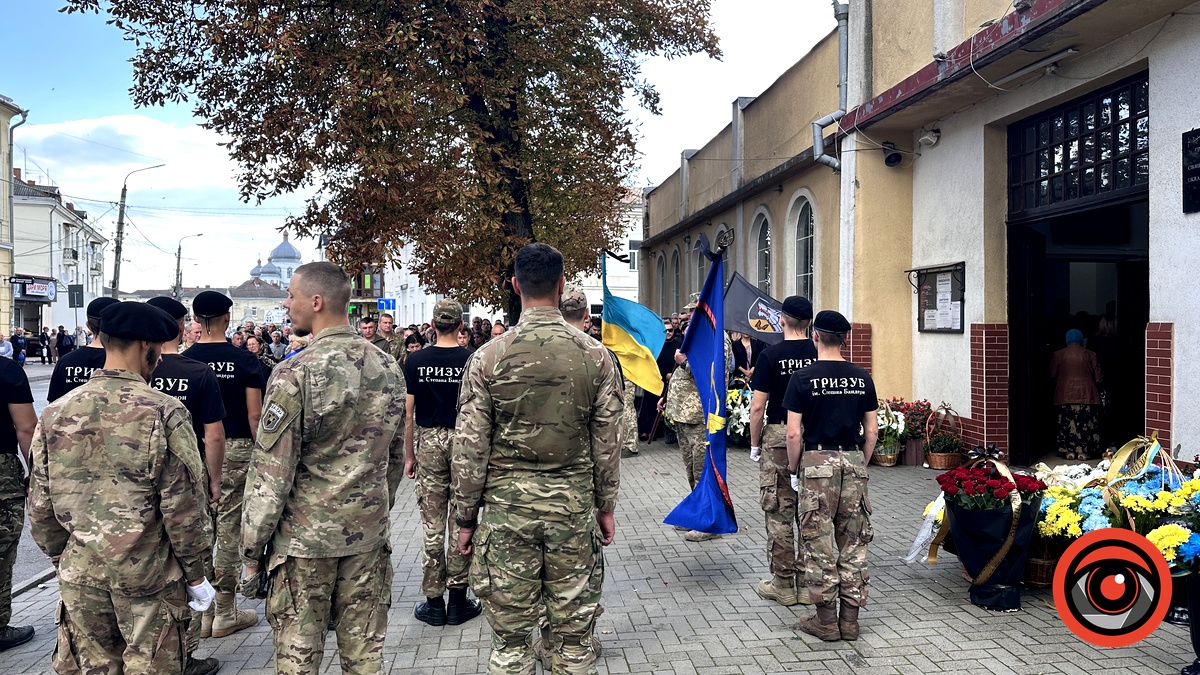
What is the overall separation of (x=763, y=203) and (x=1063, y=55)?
8.29 meters

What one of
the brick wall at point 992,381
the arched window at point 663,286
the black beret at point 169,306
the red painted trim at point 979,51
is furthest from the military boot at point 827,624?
the arched window at point 663,286

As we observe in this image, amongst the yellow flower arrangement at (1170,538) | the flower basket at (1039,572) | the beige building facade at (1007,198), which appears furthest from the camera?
the beige building facade at (1007,198)

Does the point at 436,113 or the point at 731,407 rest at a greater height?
the point at 436,113

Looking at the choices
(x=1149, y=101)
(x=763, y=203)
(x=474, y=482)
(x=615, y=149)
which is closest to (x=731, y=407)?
(x=615, y=149)

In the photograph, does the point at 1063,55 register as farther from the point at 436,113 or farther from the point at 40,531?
the point at 40,531

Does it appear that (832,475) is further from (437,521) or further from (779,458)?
(437,521)

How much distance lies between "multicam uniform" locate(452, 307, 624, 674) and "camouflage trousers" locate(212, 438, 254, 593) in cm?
227

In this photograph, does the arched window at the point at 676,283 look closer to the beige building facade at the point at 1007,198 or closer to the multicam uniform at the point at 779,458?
the beige building facade at the point at 1007,198

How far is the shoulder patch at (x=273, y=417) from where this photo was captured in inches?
128

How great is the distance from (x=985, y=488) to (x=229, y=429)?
16.5ft

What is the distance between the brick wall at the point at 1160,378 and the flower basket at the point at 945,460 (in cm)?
322

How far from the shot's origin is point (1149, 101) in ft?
23.5

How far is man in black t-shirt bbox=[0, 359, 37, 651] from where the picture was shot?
476cm

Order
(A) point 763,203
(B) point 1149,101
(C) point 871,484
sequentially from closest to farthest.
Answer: (B) point 1149,101 → (C) point 871,484 → (A) point 763,203
